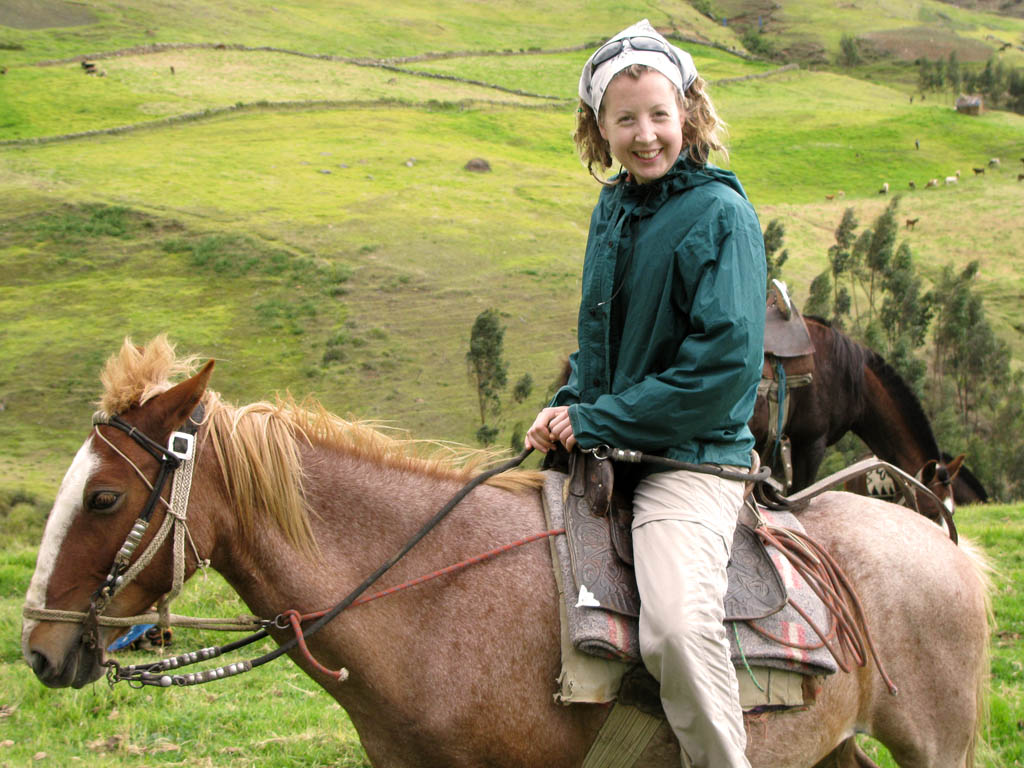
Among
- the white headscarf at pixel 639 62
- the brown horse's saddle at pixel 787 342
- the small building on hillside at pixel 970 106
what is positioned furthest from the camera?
the small building on hillside at pixel 970 106

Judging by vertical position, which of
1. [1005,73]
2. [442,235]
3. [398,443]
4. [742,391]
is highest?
[1005,73]

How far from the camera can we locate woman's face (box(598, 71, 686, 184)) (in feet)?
10.2

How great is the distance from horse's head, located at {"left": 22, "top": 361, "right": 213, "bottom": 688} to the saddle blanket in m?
1.38

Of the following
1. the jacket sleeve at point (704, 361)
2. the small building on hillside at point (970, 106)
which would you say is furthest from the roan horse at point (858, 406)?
the small building on hillside at point (970, 106)

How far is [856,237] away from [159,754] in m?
44.9

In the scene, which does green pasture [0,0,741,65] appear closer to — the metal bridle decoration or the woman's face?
the metal bridle decoration

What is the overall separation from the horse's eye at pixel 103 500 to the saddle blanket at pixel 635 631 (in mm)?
1537

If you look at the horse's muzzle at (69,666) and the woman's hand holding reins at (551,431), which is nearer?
the horse's muzzle at (69,666)

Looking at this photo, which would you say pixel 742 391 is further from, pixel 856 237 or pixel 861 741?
pixel 856 237

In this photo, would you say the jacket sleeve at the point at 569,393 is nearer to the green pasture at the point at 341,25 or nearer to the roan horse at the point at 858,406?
the roan horse at the point at 858,406

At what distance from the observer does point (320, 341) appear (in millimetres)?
31750

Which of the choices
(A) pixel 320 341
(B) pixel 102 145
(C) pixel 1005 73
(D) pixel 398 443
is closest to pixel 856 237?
(A) pixel 320 341

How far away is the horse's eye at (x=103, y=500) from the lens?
2.79 meters

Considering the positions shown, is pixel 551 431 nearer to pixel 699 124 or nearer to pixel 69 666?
pixel 699 124
